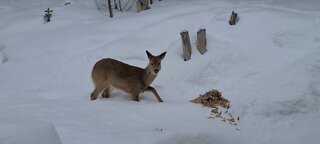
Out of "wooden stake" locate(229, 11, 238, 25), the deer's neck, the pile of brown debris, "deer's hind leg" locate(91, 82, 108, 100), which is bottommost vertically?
the pile of brown debris

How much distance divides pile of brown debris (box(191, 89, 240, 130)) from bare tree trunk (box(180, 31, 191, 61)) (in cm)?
121

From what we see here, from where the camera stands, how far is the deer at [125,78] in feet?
28.7

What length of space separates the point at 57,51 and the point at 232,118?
5.63m

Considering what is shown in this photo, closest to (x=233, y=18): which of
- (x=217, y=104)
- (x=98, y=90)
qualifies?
(x=217, y=104)

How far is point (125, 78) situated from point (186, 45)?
1.63 meters

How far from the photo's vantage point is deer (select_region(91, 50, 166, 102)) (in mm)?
8734

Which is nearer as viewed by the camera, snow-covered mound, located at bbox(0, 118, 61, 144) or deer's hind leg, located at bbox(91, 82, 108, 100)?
snow-covered mound, located at bbox(0, 118, 61, 144)

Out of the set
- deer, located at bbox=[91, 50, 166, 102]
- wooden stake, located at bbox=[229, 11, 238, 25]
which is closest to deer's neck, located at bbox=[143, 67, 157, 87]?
deer, located at bbox=[91, 50, 166, 102]

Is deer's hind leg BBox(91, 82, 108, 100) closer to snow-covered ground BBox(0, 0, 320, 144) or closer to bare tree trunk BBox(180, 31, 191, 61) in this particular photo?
snow-covered ground BBox(0, 0, 320, 144)

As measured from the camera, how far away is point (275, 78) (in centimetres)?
883

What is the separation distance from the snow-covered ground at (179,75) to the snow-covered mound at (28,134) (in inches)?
2.6

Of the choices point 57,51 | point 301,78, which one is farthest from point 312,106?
point 57,51

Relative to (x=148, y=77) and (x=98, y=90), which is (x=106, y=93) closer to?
(x=98, y=90)

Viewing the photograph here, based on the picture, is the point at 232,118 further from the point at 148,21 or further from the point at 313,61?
the point at 148,21
